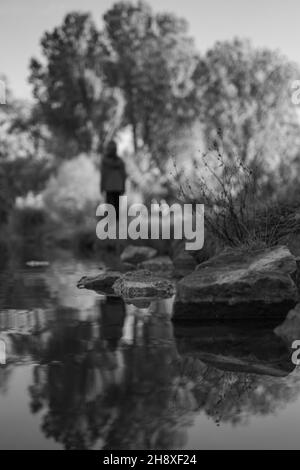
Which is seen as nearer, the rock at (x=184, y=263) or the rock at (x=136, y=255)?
the rock at (x=184, y=263)

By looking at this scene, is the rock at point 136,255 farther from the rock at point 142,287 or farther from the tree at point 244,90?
the tree at point 244,90

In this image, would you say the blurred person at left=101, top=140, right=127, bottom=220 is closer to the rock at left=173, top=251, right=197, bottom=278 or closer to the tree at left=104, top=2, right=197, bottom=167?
the rock at left=173, top=251, right=197, bottom=278

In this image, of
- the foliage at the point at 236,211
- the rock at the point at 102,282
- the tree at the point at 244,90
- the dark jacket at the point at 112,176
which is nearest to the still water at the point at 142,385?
the foliage at the point at 236,211

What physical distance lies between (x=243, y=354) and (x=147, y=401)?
1519 millimetres

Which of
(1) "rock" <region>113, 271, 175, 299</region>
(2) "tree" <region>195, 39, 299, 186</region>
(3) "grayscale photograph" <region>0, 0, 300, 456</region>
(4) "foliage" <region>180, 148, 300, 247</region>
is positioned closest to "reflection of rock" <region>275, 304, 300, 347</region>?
(3) "grayscale photograph" <region>0, 0, 300, 456</region>

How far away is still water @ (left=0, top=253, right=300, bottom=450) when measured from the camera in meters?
3.58

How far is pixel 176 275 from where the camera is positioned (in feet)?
37.3

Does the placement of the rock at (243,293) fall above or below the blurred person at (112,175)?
below

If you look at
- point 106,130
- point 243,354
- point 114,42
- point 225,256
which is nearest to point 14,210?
point 106,130

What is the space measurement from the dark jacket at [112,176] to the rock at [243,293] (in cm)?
1348

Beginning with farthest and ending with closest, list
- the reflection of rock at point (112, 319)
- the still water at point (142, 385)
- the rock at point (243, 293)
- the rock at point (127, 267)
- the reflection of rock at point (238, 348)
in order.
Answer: the rock at point (127, 267)
the rock at point (243, 293)
the reflection of rock at point (112, 319)
the reflection of rock at point (238, 348)
the still water at point (142, 385)

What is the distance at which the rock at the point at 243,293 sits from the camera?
695 cm

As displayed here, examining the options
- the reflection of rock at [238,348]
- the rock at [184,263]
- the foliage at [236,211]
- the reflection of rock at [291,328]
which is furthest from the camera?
the rock at [184,263]

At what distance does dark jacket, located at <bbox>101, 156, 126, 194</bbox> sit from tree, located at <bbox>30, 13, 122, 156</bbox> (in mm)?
16999
